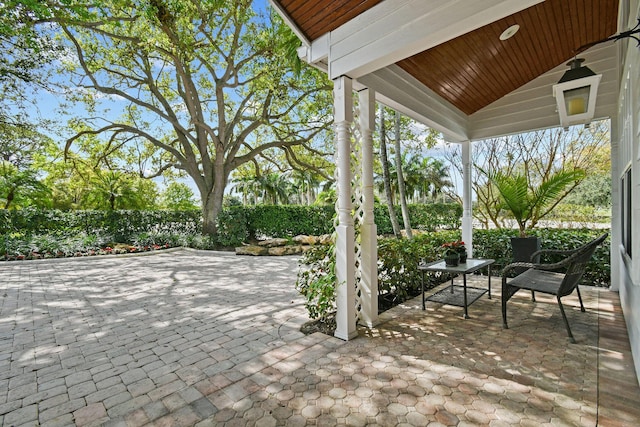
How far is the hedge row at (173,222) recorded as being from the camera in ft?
33.3

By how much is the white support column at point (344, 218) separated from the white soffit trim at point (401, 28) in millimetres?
232

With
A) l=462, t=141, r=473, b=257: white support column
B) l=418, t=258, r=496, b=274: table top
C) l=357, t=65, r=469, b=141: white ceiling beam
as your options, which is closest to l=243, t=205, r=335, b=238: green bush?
l=462, t=141, r=473, b=257: white support column

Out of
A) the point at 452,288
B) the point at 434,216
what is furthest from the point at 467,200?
the point at 434,216

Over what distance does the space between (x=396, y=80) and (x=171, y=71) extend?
10.6 meters

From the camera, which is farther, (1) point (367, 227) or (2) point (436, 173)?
(2) point (436, 173)

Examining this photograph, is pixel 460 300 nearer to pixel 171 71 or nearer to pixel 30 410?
pixel 30 410

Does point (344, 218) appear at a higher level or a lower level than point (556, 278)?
higher

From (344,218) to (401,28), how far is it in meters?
1.68

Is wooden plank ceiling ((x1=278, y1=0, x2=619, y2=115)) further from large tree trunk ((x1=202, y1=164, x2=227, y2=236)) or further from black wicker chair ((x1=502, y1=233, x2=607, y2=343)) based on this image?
large tree trunk ((x1=202, y1=164, x2=227, y2=236))

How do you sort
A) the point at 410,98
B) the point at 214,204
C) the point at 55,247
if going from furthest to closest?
the point at 214,204 → the point at 55,247 → the point at 410,98

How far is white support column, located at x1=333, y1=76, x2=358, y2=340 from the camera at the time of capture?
3068 mm

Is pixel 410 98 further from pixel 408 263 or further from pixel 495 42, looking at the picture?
pixel 408 263

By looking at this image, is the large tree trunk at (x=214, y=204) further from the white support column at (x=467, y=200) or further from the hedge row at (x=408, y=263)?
the white support column at (x=467, y=200)

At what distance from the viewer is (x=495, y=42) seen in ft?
12.4
